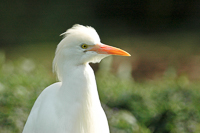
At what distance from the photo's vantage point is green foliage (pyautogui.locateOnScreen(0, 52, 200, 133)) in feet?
10.3

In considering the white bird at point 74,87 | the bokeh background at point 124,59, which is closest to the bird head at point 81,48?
the white bird at point 74,87

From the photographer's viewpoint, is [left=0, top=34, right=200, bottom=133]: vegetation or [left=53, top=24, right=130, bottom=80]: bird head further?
[left=0, top=34, right=200, bottom=133]: vegetation

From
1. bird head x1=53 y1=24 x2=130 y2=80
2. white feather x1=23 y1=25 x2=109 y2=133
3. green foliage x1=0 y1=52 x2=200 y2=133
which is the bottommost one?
green foliage x1=0 y1=52 x2=200 y2=133

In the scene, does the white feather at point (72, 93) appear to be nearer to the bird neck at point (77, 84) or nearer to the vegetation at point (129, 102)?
the bird neck at point (77, 84)

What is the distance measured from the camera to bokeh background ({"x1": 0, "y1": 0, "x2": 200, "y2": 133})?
3.22m

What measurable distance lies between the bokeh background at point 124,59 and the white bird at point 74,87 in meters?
0.97

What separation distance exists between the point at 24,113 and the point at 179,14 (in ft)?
17.0

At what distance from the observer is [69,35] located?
2.06m

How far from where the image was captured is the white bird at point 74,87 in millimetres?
2033

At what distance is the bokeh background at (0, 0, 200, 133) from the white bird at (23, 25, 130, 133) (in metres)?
0.97

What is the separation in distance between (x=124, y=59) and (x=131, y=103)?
2.40 metres

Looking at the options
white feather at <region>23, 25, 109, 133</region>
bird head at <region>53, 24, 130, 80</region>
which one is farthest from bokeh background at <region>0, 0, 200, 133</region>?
bird head at <region>53, 24, 130, 80</region>

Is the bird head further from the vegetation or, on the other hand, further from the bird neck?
the vegetation

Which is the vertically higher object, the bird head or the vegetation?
the bird head
